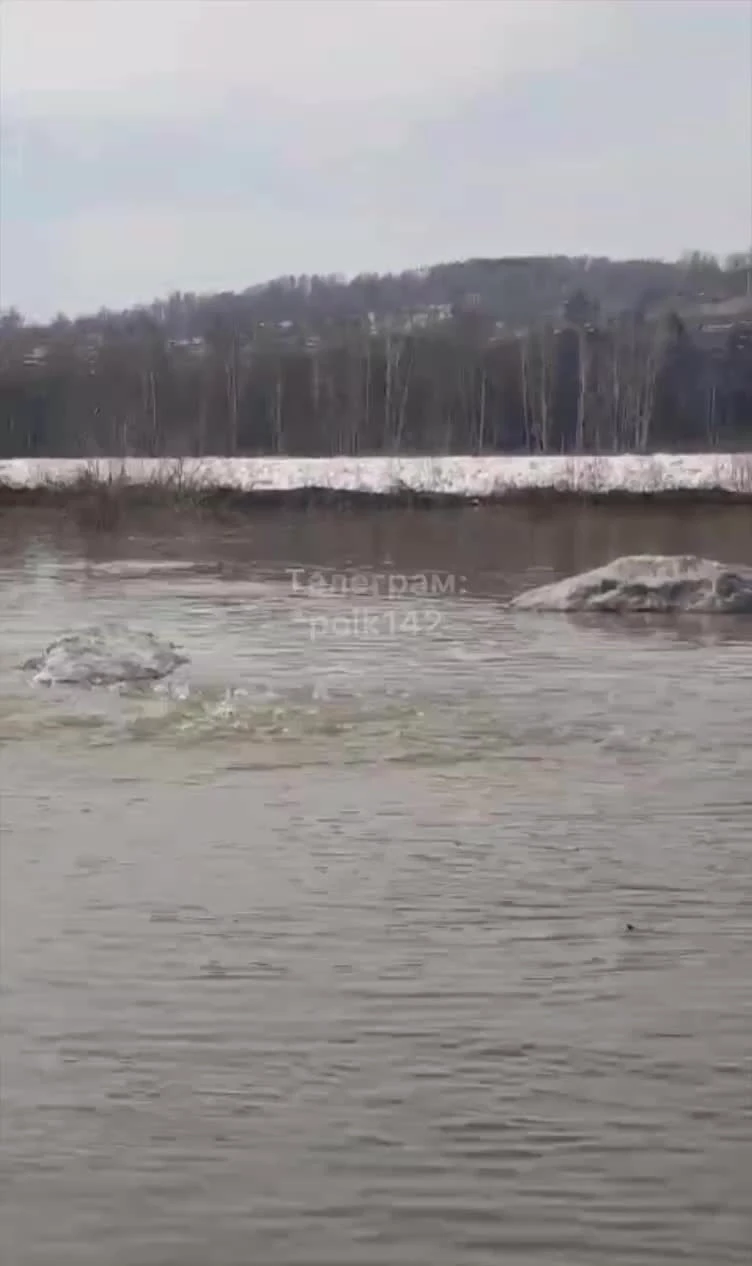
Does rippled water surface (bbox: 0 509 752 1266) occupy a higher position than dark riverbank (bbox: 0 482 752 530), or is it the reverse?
dark riverbank (bbox: 0 482 752 530)

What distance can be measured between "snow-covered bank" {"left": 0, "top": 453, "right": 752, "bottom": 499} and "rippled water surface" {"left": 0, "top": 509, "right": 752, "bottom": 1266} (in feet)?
31.0

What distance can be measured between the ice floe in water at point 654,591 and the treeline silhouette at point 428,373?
9.92 meters

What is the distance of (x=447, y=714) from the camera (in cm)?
433

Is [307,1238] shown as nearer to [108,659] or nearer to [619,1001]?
[619,1001]

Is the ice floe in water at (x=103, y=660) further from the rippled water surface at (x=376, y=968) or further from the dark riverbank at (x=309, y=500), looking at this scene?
the dark riverbank at (x=309, y=500)

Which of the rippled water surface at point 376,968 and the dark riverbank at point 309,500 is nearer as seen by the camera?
the rippled water surface at point 376,968

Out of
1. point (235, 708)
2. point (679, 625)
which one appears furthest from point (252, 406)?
point (235, 708)

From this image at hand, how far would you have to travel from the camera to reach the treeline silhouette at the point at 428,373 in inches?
695

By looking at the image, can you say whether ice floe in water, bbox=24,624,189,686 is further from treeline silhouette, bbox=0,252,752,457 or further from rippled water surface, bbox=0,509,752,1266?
treeline silhouette, bbox=0,252,752,457

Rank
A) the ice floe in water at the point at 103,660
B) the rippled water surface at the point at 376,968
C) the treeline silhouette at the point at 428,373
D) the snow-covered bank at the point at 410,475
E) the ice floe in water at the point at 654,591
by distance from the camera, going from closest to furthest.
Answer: the rippled water surface at the point at 376,968 < the ice floe in water at the point at 103,660 < the ice floe in water at the point at 654,591 < the snow-covered bank at the point at 410,475 < the treeline silhouette at the point at 428,373

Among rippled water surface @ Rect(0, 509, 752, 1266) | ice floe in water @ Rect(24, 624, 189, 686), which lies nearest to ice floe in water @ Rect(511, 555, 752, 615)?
rippled water surface @ Rect(0, 509, 752, 1266)

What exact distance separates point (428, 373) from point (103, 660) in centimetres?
2260

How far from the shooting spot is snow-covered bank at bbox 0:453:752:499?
1433cm

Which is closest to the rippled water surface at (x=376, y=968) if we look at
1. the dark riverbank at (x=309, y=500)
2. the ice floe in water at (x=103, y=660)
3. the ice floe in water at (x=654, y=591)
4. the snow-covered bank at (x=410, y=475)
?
the ice floe in water at (x=103, y=660)
